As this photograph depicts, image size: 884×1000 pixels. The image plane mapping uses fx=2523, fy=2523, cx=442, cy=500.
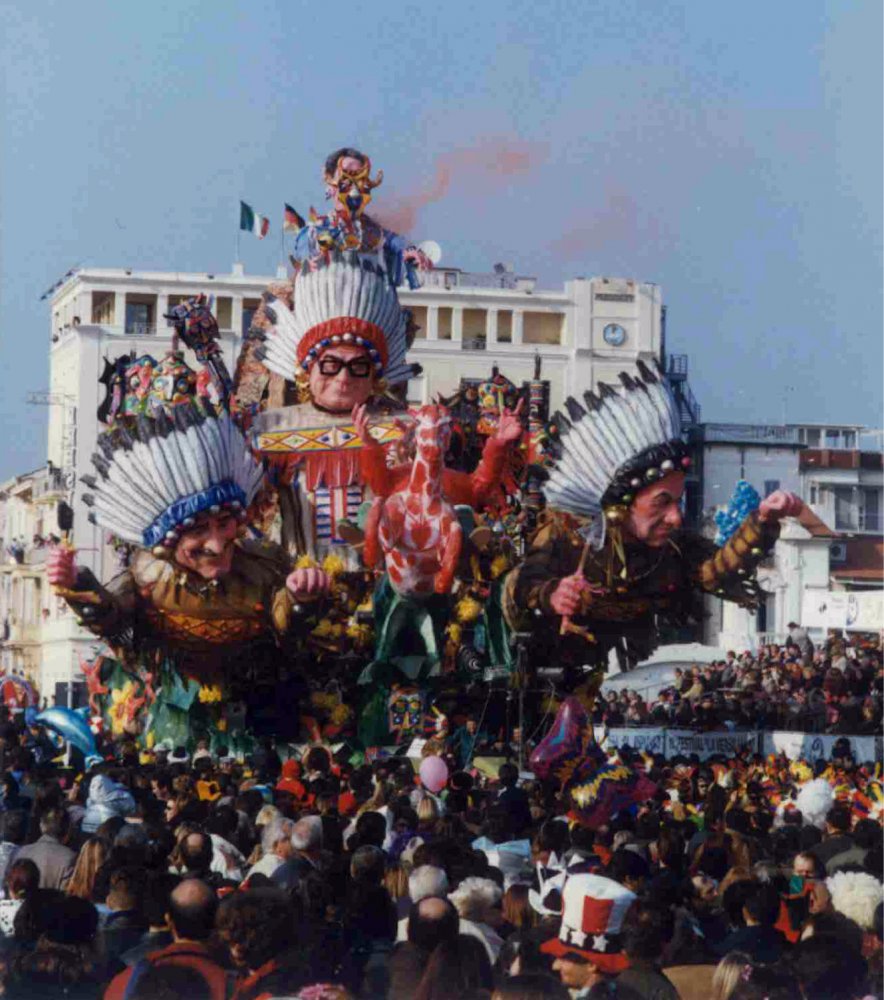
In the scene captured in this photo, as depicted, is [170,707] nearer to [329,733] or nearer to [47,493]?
[329,733]

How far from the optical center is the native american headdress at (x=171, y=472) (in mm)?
22109

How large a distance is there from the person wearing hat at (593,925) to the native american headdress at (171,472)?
13.1 metres

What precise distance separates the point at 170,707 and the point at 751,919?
1482cm

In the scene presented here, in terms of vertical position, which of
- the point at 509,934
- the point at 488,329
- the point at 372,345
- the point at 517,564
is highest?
the point at 488,329

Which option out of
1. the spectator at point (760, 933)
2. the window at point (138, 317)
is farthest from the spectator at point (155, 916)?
the window at point (138, 317)

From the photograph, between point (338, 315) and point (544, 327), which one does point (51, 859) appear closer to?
point (338, 315)

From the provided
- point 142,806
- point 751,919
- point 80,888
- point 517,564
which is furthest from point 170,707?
point 751,919

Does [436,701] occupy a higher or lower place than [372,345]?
lower

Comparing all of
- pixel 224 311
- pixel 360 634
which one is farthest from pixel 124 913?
pixel 224 311

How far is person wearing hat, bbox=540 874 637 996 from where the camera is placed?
902 cm

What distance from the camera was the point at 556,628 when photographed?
79.0 feet

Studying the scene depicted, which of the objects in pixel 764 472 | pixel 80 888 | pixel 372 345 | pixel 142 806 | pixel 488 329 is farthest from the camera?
pixel 488 329

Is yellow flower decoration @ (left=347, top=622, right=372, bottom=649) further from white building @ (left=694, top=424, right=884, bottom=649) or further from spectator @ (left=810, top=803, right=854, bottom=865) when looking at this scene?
white building @ (left=694, top=424, right=884, bottom=649)

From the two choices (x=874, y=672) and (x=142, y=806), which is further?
(x=874, y=672)
